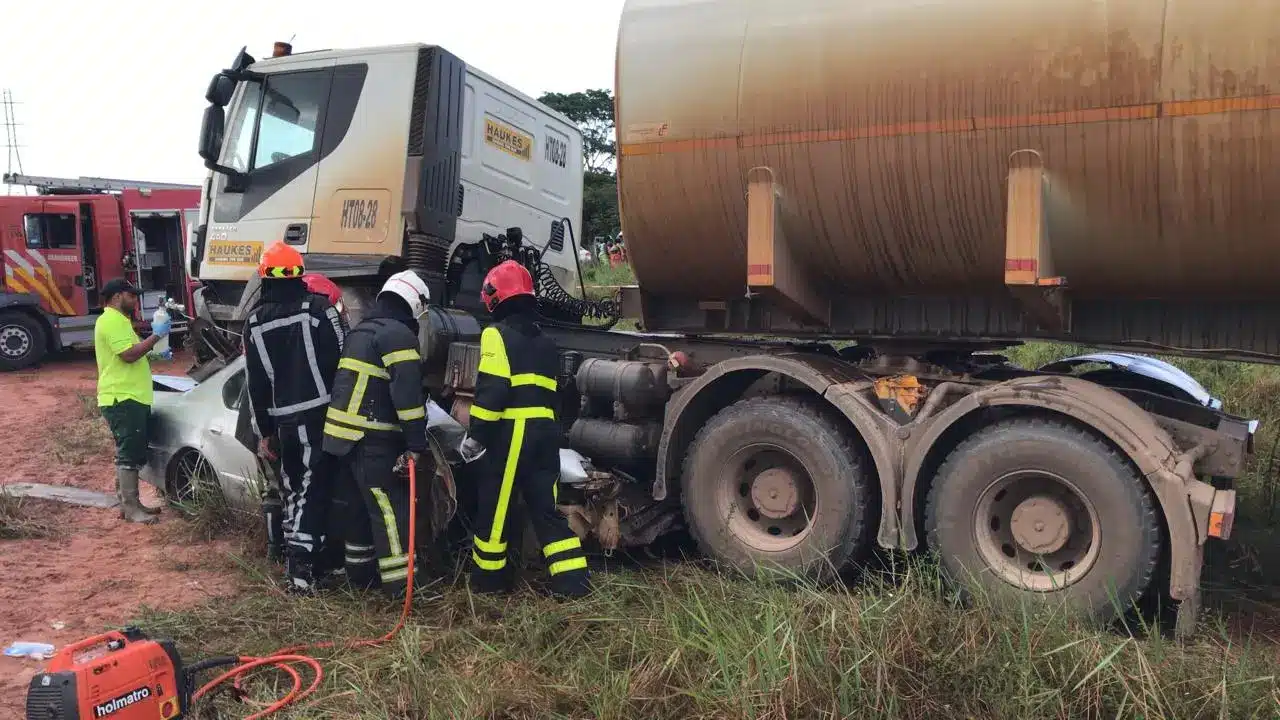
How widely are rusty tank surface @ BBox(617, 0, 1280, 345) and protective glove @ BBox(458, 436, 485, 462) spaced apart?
1361mm

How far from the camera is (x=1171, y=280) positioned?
4.08 metres

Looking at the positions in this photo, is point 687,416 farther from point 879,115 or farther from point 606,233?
point 606,233

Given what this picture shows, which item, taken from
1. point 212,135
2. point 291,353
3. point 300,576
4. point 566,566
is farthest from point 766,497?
point 212,135

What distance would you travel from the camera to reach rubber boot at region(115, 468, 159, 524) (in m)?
6.59

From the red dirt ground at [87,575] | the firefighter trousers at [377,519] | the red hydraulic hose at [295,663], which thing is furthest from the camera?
the firefighter trousers at [377,519]

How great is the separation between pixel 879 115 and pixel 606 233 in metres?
18.1

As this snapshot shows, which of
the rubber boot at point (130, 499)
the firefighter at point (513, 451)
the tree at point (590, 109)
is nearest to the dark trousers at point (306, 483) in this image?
the firefighter at point (513, 451)

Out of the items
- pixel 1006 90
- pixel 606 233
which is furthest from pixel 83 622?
pixel 606 233

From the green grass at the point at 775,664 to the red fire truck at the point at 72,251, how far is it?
13.5m

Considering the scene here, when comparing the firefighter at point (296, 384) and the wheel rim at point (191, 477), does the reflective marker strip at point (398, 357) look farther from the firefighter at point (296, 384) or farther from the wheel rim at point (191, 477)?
the wheel rim at point (191, 477)

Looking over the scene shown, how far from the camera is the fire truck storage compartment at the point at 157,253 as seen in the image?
16.3 meters

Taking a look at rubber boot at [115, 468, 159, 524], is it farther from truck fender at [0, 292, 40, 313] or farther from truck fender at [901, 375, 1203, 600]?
truck fender at [0, 292, 40, 313]

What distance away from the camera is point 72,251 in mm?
15430

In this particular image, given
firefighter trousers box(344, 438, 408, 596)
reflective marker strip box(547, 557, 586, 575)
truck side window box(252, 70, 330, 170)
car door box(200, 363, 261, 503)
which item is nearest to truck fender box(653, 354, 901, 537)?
reflective marker strip box(547, 557, 586, 575)
